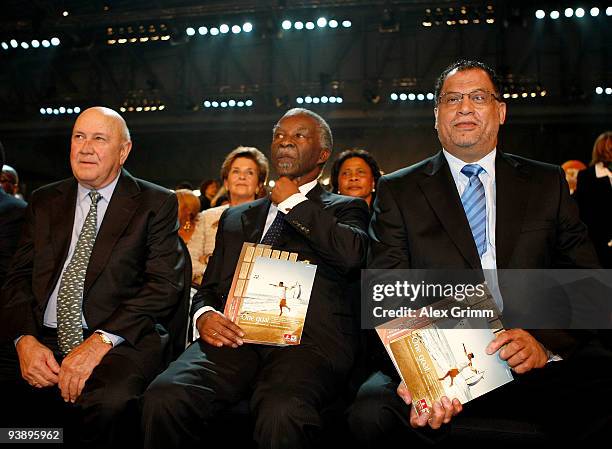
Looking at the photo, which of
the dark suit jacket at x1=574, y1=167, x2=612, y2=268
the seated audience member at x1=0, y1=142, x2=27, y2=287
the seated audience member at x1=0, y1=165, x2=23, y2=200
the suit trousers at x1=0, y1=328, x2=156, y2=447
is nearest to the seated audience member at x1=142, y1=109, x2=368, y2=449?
the suit trousers at x1=0, y1=328, x2=156, y2=447

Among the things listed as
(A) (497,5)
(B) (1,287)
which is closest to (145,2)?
(A) (497,5)

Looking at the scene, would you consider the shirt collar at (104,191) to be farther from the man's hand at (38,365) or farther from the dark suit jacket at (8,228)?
the man's hand at (38,365)

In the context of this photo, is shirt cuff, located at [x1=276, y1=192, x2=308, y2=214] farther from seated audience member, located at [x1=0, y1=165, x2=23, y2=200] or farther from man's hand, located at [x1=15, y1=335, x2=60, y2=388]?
seated audience member, located at [x1=0, y1=165, x2=23, y2=200]

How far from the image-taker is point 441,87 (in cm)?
262

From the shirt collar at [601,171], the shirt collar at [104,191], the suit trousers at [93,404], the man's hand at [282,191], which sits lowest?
the suit trousers at [93,404]

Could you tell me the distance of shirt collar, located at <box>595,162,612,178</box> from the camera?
4600 millimetres

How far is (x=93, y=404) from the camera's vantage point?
2277mm

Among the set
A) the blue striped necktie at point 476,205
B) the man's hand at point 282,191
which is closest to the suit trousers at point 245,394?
the man's hand at point 282,191

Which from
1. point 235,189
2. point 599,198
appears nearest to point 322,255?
point 235,189

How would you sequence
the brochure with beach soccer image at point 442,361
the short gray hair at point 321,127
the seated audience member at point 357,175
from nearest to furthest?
the brochure with beach soccer image at point 442,361 → the short gray hair at point 321,127 → the seated audience member at point 357,175

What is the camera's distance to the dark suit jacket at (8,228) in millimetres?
3008

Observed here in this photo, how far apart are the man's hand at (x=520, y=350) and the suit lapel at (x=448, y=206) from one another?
0.35 meters

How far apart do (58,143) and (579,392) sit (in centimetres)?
1471

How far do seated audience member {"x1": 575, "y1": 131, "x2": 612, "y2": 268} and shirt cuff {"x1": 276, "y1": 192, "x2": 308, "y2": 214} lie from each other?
9.48ft
